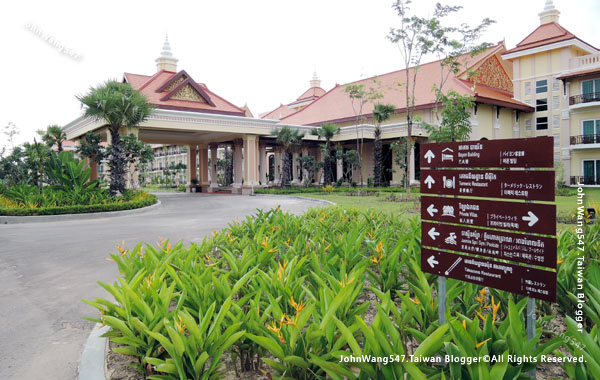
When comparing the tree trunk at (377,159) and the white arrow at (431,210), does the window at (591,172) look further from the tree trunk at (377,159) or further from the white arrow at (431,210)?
the white arrow at (431,210)

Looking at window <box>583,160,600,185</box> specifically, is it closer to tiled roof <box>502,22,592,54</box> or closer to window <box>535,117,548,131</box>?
window <box>535,117,548,131</box>

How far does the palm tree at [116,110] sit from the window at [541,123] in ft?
97.1

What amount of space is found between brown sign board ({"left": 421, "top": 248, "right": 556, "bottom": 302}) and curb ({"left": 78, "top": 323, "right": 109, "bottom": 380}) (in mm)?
2611

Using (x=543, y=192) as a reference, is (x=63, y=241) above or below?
below

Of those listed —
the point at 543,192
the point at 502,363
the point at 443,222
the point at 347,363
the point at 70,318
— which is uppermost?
the point at 543,192

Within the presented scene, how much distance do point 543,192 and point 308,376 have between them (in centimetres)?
Result: 181

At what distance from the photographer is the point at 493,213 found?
245 cm

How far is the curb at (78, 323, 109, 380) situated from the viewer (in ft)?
9.99

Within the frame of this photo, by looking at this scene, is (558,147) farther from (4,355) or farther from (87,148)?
(4,355)

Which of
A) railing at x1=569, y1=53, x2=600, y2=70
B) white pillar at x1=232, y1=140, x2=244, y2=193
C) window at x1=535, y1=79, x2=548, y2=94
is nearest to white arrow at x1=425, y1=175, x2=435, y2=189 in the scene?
white pillar at x1=232, y1=140, x2=244, y2=193

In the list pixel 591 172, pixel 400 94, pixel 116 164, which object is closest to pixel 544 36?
pixel 591 172

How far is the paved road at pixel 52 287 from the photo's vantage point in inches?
141

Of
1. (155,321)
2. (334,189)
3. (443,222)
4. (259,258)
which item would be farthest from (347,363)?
(334,189)

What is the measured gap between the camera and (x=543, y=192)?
7.28 feet
